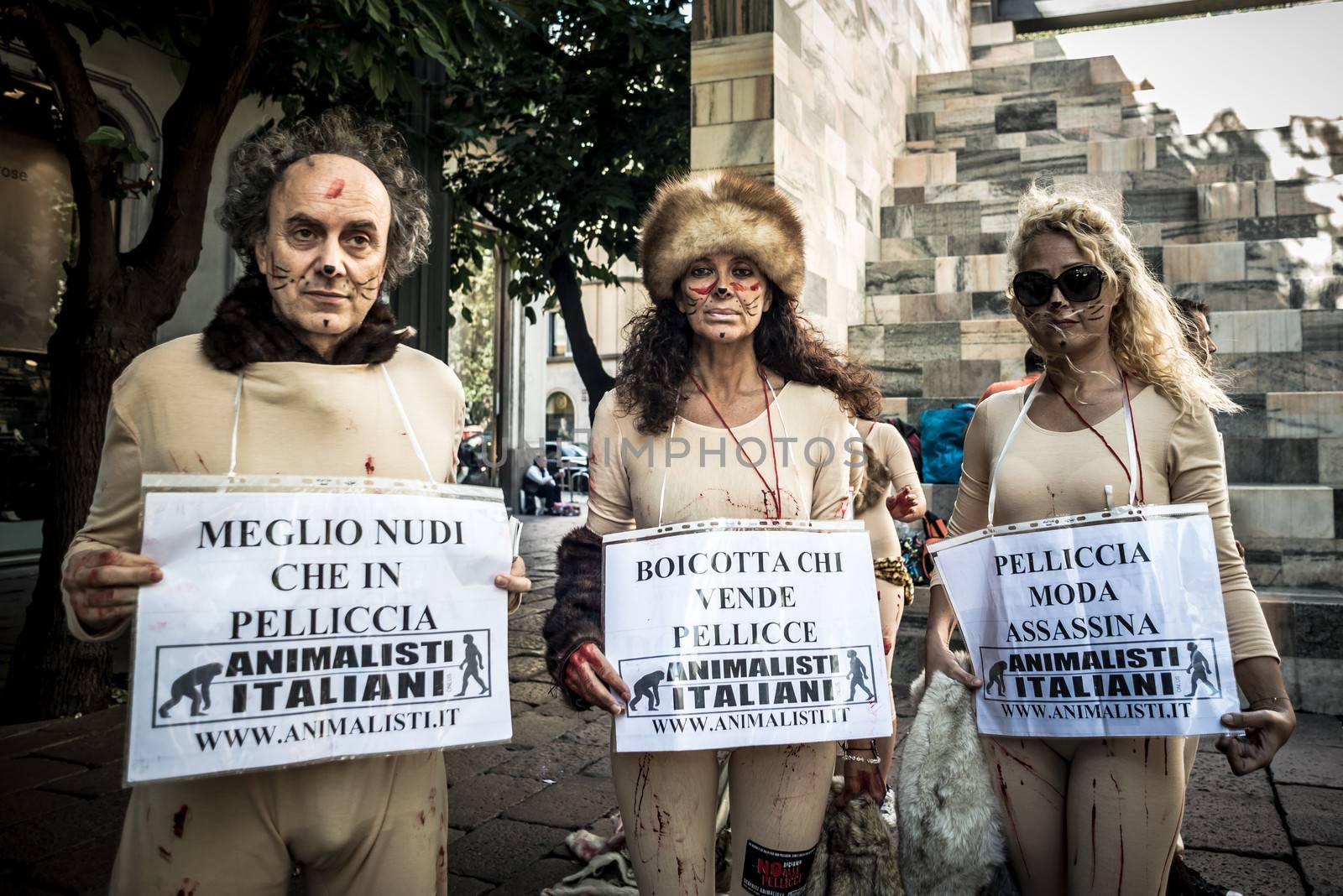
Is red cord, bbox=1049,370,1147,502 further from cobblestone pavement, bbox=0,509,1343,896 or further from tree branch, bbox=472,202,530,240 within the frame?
tree branch, bbox=472,202,530,240

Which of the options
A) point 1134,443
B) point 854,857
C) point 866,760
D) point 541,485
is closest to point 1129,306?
point 1134,443

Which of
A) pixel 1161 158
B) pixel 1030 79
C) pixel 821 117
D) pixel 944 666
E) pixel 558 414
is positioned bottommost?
pixel 944 666

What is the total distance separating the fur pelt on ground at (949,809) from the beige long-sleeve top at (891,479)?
4.74 ft

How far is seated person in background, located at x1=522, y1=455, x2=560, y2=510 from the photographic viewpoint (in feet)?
59.8

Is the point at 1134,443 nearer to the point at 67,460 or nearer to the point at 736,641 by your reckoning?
the point at 736,641

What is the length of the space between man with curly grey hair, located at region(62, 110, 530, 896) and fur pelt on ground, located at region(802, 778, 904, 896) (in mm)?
919

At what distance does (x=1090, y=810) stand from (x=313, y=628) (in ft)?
5.36

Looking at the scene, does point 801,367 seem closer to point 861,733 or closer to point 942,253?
point 861,733

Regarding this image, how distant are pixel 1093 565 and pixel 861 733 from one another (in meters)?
0.62

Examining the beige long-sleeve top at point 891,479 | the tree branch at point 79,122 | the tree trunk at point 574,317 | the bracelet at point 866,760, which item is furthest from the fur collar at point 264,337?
the tree trunk at point 574,317

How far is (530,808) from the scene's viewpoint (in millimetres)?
3711

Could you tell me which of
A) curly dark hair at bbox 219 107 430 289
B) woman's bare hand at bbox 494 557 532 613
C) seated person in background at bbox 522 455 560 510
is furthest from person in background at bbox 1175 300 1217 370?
seated person in background at bbox 522 455 560 510

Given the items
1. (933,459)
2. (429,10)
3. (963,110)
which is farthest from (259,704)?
(963,110)

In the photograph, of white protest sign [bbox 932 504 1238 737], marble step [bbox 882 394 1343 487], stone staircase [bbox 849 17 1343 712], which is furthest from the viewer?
marble step [bbox 882 394 1343 487]
